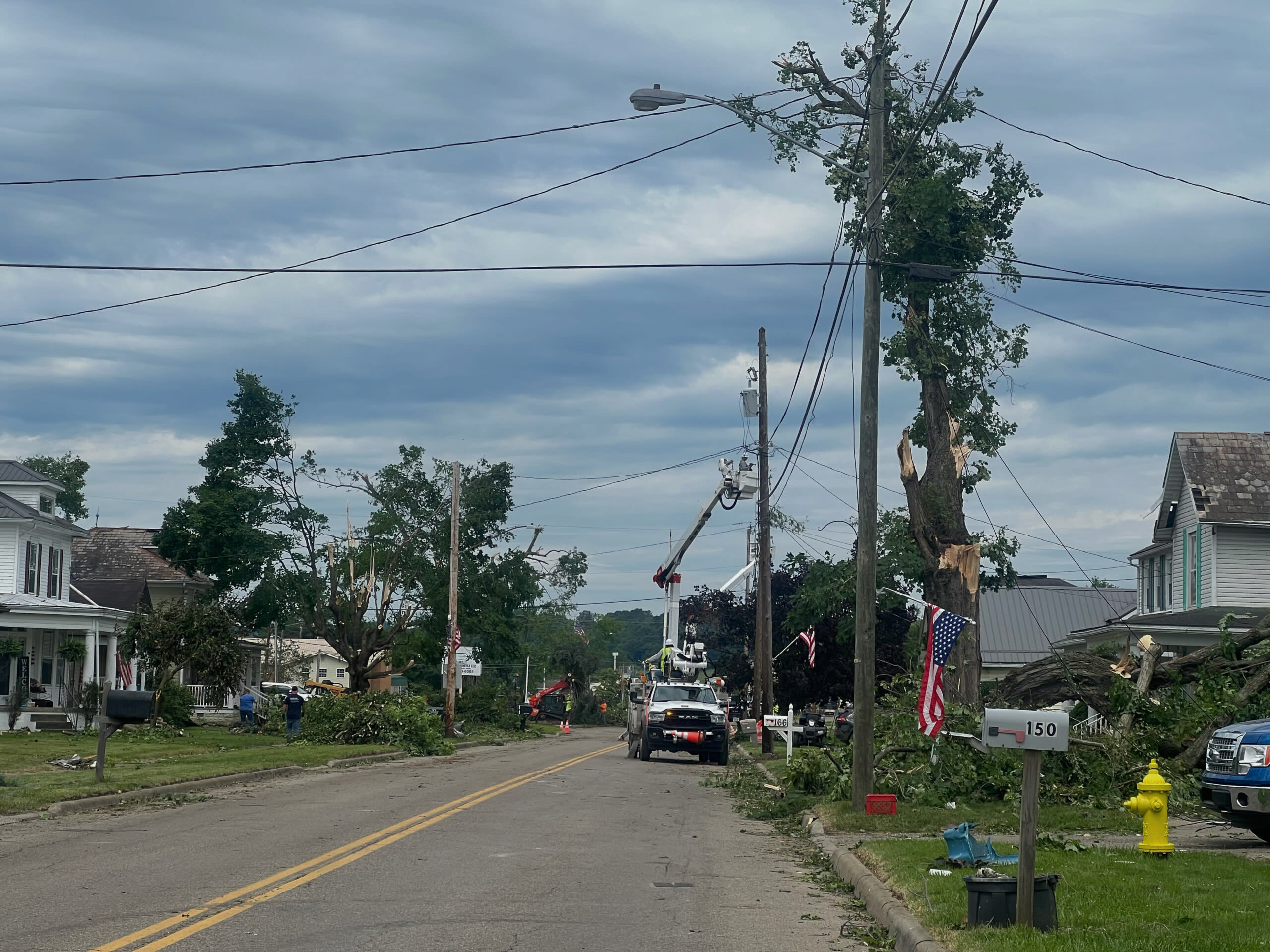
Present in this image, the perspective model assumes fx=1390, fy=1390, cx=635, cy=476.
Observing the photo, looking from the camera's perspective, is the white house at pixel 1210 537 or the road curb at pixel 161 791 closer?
the road curb at pixel 161 791

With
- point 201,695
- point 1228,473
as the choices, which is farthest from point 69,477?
point 1228,473

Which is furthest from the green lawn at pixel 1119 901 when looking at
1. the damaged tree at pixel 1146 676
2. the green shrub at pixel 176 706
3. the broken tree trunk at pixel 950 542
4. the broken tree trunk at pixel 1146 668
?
the green shrub at pixel 176 706

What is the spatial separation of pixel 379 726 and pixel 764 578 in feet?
35.3

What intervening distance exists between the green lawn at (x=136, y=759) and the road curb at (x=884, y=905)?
9610 mm

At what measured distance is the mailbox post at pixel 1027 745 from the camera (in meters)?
8.16

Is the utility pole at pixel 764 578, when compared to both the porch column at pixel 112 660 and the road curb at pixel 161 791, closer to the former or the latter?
the road curb at pixel 161 791

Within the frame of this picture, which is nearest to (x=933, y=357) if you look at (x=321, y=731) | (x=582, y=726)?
(x=321, y=731)

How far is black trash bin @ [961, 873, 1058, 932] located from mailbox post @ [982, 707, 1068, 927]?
8 cm

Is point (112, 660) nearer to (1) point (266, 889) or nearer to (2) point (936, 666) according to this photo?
(2) point (936, 666)

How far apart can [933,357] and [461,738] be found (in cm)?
2247

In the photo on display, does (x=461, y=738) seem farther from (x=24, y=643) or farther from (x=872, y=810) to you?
(x=872, y=810)

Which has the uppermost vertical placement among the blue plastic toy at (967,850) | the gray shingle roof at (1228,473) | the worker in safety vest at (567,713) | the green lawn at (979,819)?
the gray shingle roof at (1228,473)

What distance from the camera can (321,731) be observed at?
1417 inches

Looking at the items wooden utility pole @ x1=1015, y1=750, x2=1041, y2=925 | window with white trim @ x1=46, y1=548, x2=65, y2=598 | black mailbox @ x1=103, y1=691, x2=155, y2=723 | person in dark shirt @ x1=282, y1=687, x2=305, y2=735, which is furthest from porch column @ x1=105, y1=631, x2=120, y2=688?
wooden utility pole @ x1=1015, y1=750, x2=1041, y2=925
